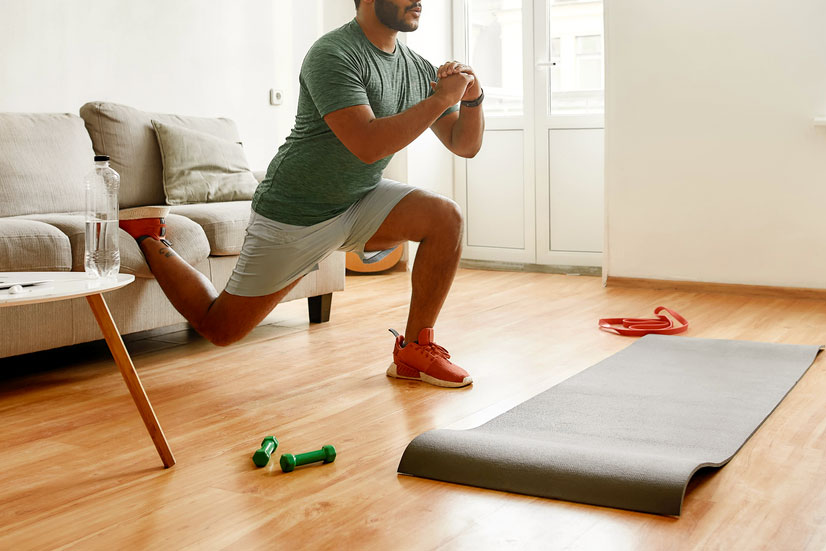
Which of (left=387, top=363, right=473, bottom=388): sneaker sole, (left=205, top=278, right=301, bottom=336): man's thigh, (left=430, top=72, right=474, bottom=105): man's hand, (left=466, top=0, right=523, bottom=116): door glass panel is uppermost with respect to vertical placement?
(left=466, top=0, right=523, bottom=116): door glass panel

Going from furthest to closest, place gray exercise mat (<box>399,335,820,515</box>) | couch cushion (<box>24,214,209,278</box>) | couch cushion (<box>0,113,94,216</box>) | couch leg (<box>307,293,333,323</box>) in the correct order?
couch leg (<box>307,293,333,323</box>) < couch cushion (<box>0,113,94,216</box>) < couch cushion (<box>24,214,209,278</box>) < gray exercise mat (<box>399,335,820,515</box>)

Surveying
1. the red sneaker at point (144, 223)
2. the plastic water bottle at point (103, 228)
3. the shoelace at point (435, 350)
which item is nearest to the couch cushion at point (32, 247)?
the red sneaker at point (144, 223)

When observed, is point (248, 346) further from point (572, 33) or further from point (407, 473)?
point (572, 33)

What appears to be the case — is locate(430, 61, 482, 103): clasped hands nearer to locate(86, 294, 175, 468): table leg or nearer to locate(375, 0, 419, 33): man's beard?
locate(375, 0, 419, 33): man's beard

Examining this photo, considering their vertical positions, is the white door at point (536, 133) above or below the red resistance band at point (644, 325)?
above

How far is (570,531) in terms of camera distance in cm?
154

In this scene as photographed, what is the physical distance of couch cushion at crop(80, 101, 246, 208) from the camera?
348 centimetres

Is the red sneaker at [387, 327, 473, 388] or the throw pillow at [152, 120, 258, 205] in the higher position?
the throw pillow at [152, 120, 258, 205]

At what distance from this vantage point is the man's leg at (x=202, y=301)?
2604mm

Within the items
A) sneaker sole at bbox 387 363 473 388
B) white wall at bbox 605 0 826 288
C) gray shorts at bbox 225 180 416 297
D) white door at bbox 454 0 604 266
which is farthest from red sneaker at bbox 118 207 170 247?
white door at bbox 454 0 604 266

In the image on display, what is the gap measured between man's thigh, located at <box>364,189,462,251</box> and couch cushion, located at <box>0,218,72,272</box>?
872 millimetres

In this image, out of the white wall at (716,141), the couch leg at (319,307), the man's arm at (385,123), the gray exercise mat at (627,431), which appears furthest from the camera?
the white wall at (716,141)

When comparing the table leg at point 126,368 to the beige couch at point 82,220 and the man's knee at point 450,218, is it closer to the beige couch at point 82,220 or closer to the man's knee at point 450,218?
the beige couch at point 82,220

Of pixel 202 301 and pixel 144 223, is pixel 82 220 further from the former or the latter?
pixel 202 301
